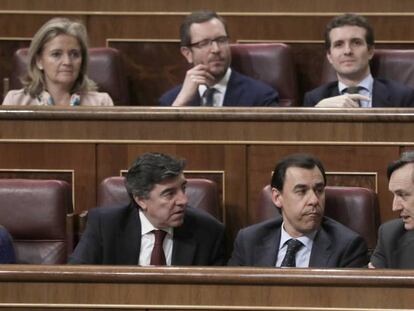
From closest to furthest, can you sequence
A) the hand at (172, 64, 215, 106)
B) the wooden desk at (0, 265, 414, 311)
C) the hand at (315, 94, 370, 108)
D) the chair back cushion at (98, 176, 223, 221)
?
1. the wooden desk at (0, 265, 414, 311)
2. the chair back cushion at (98, 176, 223, 221)
3. the hand at (315, 94, 370, 108)
4. the hand at (172, 64, 215, 106)

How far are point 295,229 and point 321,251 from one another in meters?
0.05

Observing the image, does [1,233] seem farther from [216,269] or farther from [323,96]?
[323,96]

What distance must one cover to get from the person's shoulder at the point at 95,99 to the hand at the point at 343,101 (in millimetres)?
315

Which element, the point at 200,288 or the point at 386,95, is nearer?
the point at 200,288

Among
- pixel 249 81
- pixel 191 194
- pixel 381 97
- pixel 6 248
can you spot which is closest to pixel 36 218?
pixel 6 248

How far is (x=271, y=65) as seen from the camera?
1895mm

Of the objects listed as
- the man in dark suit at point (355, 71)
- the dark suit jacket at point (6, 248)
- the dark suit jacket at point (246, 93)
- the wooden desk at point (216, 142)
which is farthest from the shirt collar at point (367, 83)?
the dark suit jacket at point (6, 248)

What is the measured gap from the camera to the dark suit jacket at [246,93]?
1.84m

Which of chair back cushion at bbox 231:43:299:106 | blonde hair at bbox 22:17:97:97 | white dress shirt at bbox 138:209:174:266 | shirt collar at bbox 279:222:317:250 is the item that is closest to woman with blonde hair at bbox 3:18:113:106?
blonde hair at bbox 22:17:97:97

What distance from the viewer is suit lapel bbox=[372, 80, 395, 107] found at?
1808 mm

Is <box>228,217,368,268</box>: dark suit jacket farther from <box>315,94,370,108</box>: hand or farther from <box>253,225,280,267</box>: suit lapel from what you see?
<box>315,94,370,108</box>: hand

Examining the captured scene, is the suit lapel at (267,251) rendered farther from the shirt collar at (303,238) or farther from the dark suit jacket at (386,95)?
the dark suit jacket at (386,95)

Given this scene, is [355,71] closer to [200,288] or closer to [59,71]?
[59,71]
